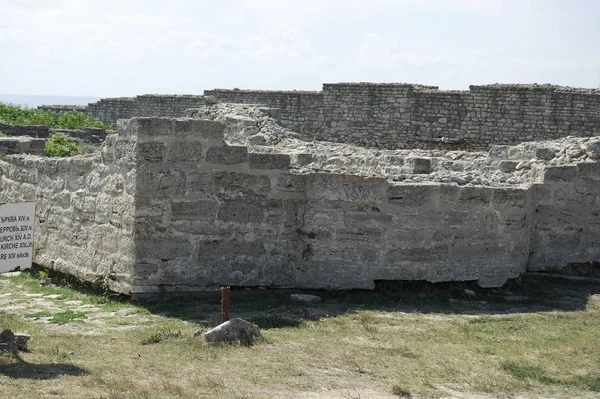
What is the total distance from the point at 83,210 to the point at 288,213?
2049mm

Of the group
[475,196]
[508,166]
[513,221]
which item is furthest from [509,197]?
[508,166]

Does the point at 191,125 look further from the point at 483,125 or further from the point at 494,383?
the point at 483,125

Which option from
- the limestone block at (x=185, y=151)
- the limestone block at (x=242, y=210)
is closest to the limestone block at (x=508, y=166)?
the limestone block at (x=242, y=210)

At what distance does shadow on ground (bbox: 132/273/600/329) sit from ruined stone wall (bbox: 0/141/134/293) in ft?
2.24

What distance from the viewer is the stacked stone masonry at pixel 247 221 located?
7996 millimetres

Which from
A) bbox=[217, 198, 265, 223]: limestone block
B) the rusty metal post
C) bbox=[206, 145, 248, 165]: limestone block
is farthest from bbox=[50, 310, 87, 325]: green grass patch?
bbox=[206, 145, 248, 165]: limestone block

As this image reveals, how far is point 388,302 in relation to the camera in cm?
832

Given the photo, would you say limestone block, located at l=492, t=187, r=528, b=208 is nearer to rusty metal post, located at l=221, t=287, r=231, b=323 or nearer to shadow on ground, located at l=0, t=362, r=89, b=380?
rusty metal post, located at l=221, t=287, r=231, b=323

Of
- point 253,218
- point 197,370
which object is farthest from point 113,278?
point 197,370

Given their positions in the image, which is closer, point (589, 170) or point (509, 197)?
point (509, 197)

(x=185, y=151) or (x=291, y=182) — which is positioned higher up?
(x=185, y=151)

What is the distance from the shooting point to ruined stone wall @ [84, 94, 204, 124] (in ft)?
95.3

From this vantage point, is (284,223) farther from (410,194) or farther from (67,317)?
(67,317)

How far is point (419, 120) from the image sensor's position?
24656mm
